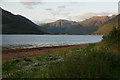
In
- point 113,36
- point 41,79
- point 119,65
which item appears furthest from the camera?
point 113,36

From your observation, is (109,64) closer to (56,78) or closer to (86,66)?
(86,66)

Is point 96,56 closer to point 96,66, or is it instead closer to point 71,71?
point 96,66

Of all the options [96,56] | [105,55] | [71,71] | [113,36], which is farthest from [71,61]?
[113,36]

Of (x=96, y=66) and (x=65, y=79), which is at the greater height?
(x=96, y=66)

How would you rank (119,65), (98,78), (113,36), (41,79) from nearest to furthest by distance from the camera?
(98,78) → (41,79) → (119,65) → (113,36)

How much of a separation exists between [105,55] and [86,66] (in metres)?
1.76

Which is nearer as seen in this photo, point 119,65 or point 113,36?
point 119,65

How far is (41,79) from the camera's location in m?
8.30

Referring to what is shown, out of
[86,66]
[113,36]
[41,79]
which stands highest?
[113,36]

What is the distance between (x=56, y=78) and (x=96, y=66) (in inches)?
69.3

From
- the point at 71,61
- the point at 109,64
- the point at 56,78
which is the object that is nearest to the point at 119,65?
the point at 109,64

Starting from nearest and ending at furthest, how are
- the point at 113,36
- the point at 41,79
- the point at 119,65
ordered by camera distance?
the point at 41,79, the point at 119,65, the point at 113,36

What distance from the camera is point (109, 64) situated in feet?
28.3

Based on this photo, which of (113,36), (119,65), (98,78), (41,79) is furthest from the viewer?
(113,36)
